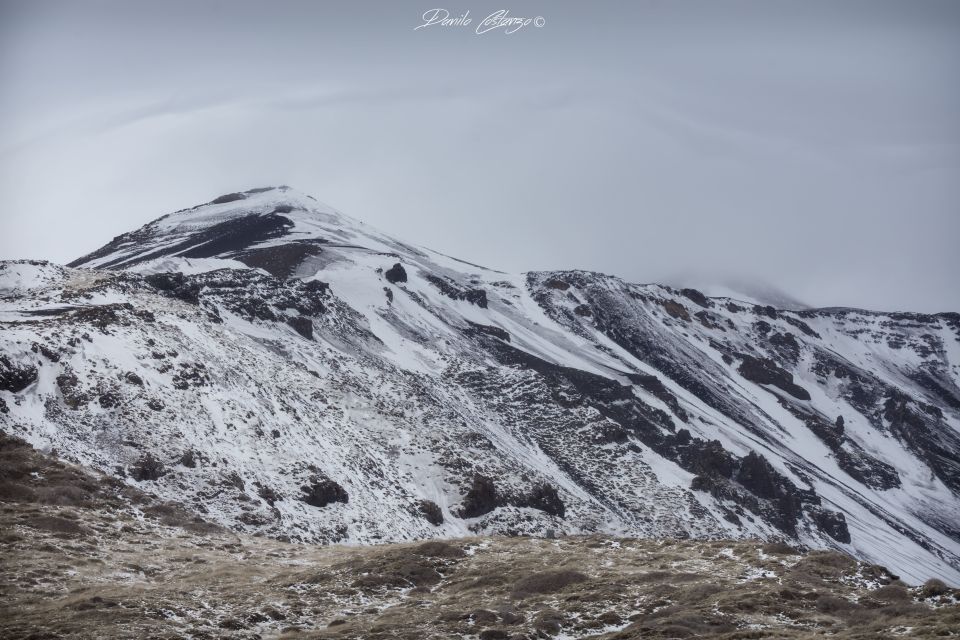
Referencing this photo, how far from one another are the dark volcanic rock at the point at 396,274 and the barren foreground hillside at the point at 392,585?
229 feet

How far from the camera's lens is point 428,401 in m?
69.4

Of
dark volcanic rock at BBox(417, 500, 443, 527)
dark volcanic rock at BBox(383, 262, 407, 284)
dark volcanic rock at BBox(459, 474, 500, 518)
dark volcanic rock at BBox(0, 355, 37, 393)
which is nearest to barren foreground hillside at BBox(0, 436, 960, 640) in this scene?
dark volcanic rock at BBox(0, 355, 37, 393)

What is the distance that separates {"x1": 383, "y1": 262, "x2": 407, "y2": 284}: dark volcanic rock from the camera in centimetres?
10441

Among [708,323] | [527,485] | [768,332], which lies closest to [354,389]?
[527,485]

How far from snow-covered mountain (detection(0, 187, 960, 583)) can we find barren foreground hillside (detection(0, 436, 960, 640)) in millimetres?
6333

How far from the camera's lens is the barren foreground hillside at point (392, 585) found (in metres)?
21.2

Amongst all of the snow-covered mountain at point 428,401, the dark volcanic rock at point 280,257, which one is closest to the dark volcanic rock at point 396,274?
the snow-covered mountain at point 428,401

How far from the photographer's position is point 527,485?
60.9 m

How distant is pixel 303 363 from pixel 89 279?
721 inches

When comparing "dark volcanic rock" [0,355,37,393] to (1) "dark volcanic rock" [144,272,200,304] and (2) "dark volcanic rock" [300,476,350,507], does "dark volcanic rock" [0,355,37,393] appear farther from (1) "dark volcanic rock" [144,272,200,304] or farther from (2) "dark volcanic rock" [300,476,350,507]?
(1) "dark volcanic rock" [144,272,200,304]

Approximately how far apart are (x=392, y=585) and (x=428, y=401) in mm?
42115

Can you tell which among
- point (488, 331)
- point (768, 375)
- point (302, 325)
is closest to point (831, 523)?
point (488, 331)

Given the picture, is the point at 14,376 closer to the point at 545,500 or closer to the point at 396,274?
the point at 545,500

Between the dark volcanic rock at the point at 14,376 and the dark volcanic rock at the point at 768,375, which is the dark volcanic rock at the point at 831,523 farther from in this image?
the dark volcanic rock at the point at 14,376
